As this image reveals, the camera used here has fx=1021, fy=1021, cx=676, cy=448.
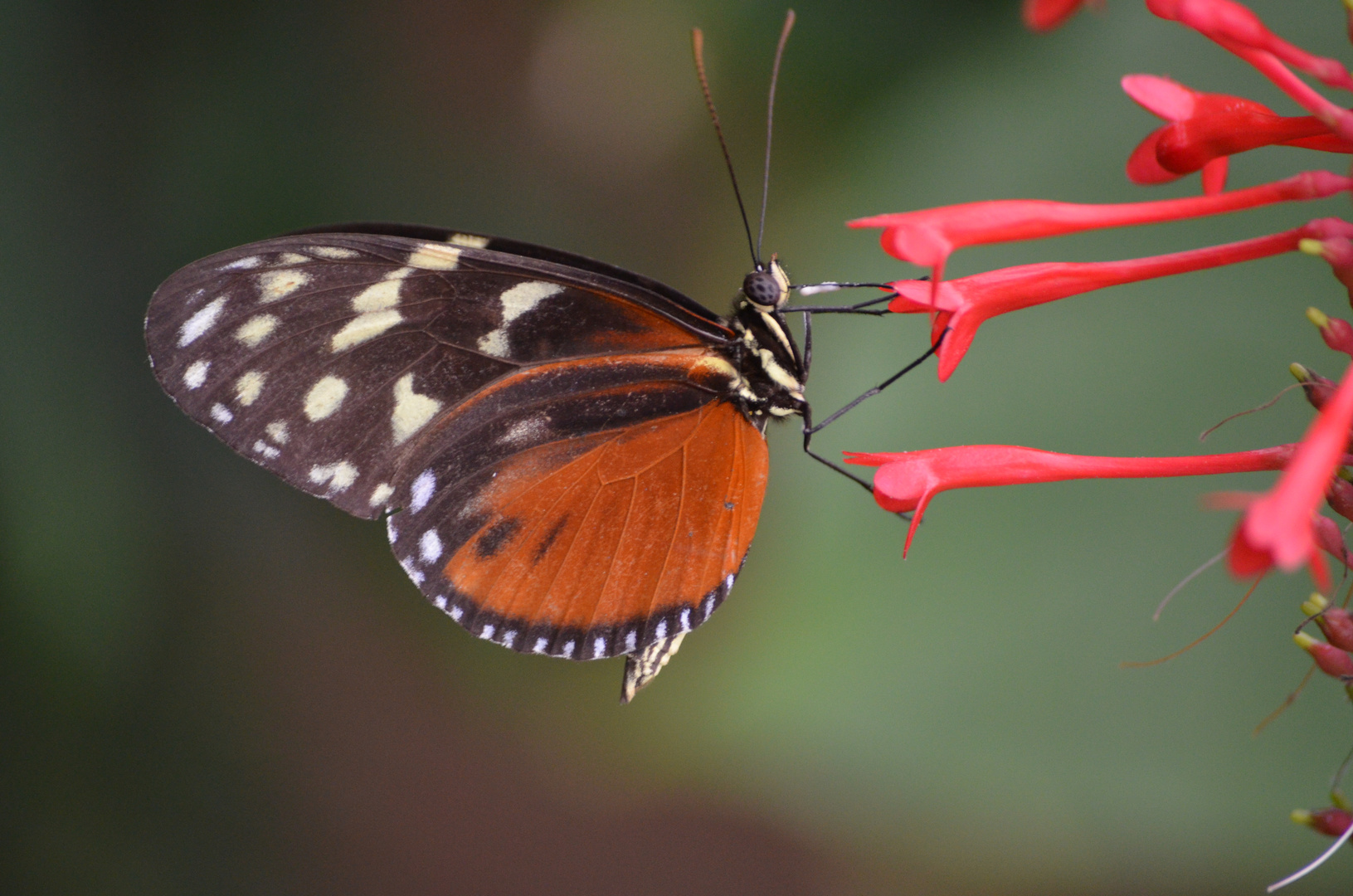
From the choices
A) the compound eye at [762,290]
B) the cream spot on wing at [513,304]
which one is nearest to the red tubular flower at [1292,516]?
the compound eye at [762,290]

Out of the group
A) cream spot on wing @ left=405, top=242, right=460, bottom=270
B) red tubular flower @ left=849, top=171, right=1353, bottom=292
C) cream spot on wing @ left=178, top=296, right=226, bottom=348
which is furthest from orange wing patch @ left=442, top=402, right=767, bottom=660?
red tubular flower @ left=849, top=171, right=1353, bottom=292

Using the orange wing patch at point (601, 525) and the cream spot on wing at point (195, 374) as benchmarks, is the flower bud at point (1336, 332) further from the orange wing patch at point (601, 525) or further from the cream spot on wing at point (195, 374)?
the cream spot on wing at point (195, 374)

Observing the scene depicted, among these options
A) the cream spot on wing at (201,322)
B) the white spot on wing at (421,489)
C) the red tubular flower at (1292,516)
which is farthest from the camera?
the white spot on wing at (421,489)

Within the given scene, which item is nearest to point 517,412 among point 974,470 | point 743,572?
point 974,470

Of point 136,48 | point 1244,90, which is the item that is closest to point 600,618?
point 1244,90

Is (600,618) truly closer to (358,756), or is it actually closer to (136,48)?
(358,756)

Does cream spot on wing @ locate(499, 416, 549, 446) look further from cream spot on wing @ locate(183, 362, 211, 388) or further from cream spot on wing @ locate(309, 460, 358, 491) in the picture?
cream spot on wing @ locate(183, 362, 211, 388)

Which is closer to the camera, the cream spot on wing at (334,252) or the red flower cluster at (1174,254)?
the red flower cluster at (1174,254)

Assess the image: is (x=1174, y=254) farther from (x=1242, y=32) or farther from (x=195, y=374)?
(x=195, y=374)
